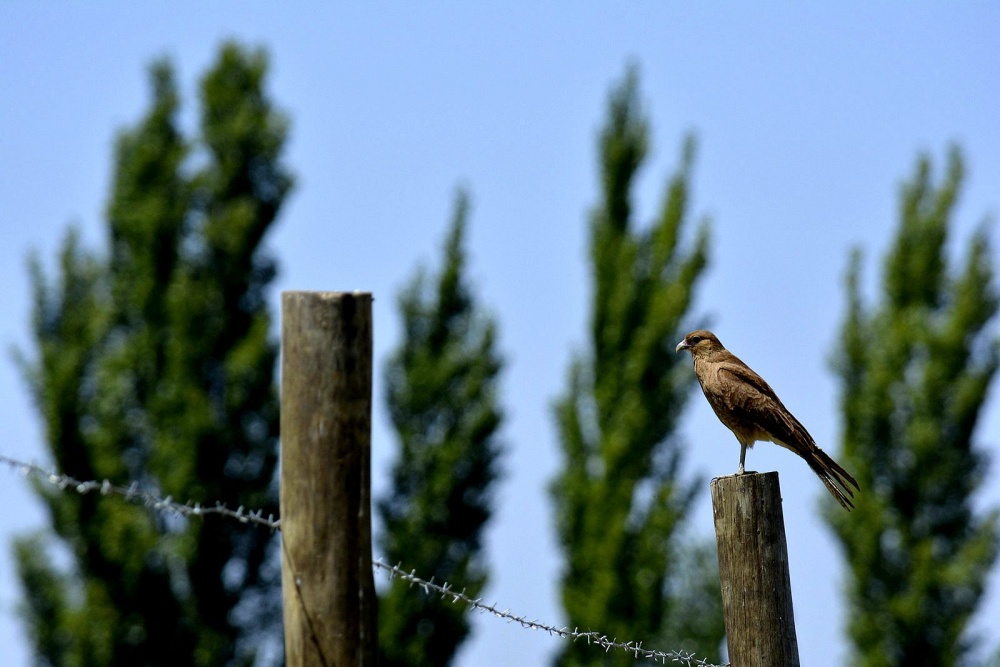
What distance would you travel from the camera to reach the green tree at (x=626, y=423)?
17.5 meters

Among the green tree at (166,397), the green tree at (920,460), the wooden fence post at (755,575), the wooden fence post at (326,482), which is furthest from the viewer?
the green tree at (920,460)

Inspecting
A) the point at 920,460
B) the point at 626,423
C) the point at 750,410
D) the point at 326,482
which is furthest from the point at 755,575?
the point at 920,460

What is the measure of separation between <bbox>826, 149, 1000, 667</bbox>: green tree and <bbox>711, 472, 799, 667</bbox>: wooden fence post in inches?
639

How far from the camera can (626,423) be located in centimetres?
1797

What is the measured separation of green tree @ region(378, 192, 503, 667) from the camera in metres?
→ 17.5

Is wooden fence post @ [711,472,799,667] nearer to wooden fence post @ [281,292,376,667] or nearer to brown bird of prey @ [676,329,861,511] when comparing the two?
wooden fence post @ [281,292,376,667]

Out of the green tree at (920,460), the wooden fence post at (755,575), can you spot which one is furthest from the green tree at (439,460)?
the wooden fence post at (755,575)

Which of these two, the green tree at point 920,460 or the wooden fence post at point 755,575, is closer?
the wooden fence post at point 755,575

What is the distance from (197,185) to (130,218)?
107 centimetres

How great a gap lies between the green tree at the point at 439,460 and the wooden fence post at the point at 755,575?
13515 mm

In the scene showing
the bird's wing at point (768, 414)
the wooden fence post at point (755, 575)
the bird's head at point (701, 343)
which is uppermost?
the bird's head at point (701, 343)

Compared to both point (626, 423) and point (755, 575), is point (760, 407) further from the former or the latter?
point (626, 423)

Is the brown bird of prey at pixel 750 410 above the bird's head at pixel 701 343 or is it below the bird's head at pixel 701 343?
below

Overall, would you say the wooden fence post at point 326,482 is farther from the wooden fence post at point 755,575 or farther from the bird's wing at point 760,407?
the bird's wing at point 760,407
